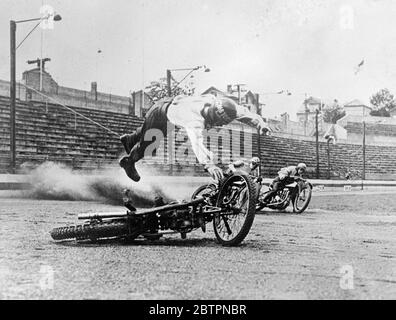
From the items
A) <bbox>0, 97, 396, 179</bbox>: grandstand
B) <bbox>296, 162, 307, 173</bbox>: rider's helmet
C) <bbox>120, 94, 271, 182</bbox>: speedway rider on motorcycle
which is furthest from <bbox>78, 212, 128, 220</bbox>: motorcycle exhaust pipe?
<bbox>296, 162, 307, 173</bbox>: rider's helmet

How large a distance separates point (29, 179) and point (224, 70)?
19.0ft

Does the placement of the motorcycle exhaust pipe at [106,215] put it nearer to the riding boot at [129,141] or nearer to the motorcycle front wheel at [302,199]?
the riding boot at [129,141]

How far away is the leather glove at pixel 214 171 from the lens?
6.85m

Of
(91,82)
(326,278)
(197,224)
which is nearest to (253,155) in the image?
(91,82)

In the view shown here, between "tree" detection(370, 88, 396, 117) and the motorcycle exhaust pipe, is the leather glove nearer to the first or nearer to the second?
the motorcycle exhaust pipe

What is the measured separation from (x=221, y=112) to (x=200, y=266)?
12.3ft

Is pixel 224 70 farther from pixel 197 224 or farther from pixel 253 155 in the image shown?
pixel 197 224

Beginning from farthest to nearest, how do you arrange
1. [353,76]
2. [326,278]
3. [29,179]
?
[29,179] < [353,76] < [326,278]

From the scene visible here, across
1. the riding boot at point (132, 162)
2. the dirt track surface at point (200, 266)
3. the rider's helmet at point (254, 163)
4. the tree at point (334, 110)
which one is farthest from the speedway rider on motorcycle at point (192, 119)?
the tree at point (334, 110)

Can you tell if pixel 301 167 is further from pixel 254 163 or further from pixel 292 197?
pixel 254 163

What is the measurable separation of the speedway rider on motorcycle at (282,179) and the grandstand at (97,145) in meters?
0.15

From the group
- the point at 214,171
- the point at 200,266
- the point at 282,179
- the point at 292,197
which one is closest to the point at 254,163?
the point at 282,179

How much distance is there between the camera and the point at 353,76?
9.30m
